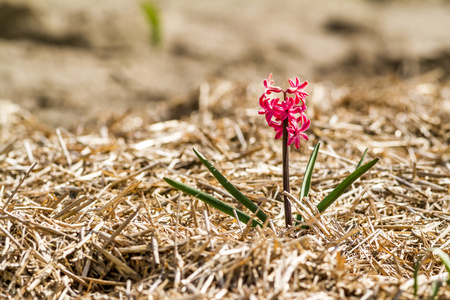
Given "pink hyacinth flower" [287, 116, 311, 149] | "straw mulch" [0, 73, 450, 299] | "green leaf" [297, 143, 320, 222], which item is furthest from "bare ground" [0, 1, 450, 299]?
"pink hyacinth flower" [287, 116, 311, 149]

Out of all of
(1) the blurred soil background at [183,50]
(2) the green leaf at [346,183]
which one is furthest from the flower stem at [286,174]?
(1) the blurred soil background at [183,50]

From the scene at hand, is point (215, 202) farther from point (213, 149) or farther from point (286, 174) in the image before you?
point (213, 149)

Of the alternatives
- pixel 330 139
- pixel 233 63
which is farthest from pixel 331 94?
pixel 233 63

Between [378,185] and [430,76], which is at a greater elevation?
[430,76]

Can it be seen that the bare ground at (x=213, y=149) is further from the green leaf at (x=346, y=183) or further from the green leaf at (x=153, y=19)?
the green leaf at (x=153, y=19)

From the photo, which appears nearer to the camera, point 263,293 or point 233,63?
point 263,293

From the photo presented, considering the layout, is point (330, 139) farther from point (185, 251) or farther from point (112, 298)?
point (112, 298)

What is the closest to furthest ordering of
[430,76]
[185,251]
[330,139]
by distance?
[185,251] < [330,139] < [430,76]
